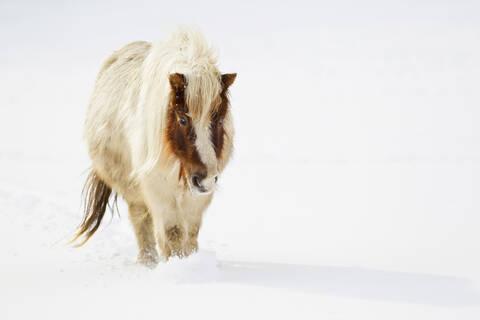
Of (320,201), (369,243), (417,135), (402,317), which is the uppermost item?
(417,135)

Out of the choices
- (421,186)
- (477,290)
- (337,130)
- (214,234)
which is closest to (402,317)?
(477,290)

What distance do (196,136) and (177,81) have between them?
42cm

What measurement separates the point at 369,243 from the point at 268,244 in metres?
1.08

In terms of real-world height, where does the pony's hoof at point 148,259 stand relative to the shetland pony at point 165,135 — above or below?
below

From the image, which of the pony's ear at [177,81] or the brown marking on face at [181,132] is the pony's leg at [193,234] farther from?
the pony's ear at [177,81]

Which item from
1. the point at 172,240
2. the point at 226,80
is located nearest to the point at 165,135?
the point at 226,80

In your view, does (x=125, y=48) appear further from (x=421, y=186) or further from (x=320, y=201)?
(x=421, y=186)

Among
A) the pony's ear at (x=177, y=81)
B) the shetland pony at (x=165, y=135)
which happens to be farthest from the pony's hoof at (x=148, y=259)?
the pony's ear at (x=177, y=81)

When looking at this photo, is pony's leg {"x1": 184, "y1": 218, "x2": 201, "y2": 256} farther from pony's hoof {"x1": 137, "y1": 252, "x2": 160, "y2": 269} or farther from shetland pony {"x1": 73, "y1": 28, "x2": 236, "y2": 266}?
pony's hoof {"x1": 137, "y1": 252, "x2": 160, "y2": 269}

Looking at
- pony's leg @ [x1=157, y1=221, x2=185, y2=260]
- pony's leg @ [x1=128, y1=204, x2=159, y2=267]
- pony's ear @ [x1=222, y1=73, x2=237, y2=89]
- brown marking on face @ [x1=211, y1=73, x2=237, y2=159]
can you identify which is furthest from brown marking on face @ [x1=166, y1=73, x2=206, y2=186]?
pony's leg @ [x1=128, y1=204, x2=159, y2=267]

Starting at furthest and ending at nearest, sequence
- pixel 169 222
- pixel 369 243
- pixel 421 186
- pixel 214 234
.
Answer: pixel 421 186 → pixel 214 234 → pixel 369 243 → pixel 169 222

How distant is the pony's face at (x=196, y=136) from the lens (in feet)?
12.1

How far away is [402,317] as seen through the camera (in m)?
2.94

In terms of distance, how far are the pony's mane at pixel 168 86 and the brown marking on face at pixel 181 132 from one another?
0.06 metres
